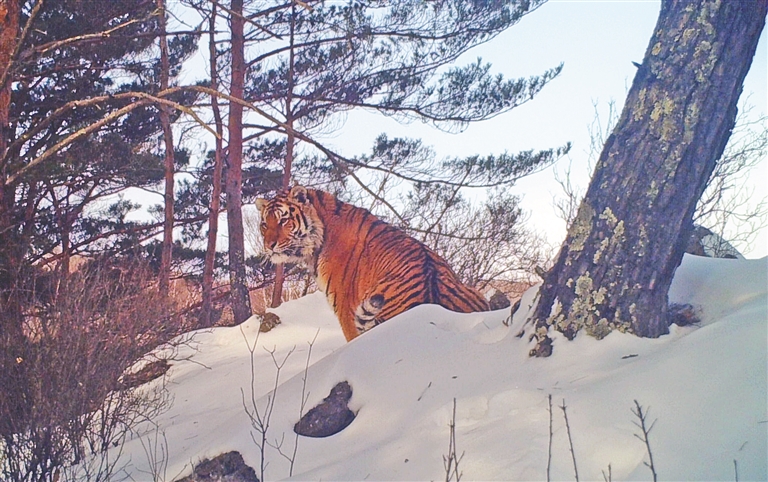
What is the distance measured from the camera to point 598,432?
2256 millimetres

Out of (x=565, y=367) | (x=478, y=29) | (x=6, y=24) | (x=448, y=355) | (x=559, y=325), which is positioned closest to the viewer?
(x=565, y=367)

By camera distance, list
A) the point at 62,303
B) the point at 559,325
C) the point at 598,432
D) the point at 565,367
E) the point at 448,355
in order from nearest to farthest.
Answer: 1. the point at 598,432
2. the point at 565,367
3. the point at 559,325
4. the point at 448,355
5. the point at 62,303

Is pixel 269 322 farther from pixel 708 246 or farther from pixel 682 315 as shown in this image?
pixel 682 315

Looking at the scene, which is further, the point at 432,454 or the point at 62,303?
the point at 62,303

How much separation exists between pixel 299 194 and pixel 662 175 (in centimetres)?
362

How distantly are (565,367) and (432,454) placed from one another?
0.77 metres

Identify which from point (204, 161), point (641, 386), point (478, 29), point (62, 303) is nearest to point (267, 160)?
point (204, 161)

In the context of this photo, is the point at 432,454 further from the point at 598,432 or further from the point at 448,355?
the point at 448,355

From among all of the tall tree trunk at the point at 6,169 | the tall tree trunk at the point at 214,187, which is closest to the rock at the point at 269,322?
the tall tree trunk at the point at 6,169

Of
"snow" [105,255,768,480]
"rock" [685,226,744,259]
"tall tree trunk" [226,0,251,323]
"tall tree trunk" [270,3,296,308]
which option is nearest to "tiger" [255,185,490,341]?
"snow" [105,255,768,480]

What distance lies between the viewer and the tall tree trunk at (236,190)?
39.9ft

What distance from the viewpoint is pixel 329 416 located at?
133 inches

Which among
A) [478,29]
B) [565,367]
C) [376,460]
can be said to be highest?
[478,29]

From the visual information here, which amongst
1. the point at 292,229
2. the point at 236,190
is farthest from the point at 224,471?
the point at 236,190
